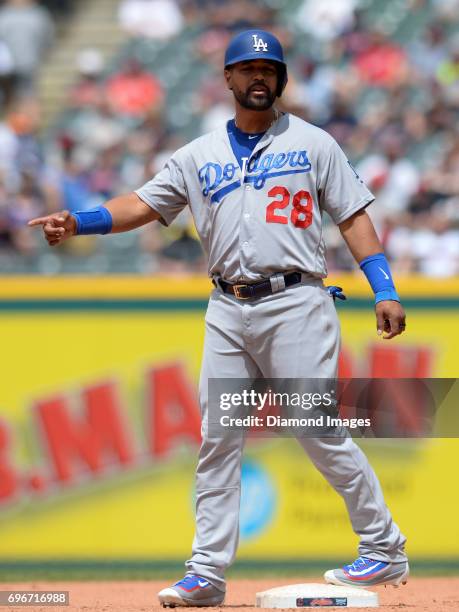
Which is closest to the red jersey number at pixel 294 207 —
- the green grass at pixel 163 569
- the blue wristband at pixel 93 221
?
the blue wristband at pixel 93 221

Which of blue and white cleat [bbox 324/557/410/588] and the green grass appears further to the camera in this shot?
the green grass

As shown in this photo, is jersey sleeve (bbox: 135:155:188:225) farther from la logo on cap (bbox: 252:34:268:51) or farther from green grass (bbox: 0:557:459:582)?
green grass (bbox: 0:557:459:582)

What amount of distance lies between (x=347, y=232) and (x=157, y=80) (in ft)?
26.3

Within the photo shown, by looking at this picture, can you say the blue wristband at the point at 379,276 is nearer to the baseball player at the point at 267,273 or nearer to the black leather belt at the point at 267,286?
the baseball player at the point at 267,273

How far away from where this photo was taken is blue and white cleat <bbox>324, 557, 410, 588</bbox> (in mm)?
4719

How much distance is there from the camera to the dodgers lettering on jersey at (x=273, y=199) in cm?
463

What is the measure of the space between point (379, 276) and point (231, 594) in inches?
72.8

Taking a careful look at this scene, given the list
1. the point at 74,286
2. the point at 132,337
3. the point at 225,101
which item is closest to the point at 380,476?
the point at 132,337

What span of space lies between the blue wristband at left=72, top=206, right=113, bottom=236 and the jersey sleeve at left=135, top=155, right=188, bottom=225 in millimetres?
176

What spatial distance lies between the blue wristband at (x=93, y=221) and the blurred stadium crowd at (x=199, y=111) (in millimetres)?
3392

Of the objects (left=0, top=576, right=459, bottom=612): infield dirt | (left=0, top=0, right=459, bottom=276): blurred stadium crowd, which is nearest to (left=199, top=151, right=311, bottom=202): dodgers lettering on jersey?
(left=0, top=576, right=459, bottom=612): infield dirt

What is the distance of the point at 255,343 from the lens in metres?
4.70

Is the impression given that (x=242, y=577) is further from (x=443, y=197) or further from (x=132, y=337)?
(x=443, y=197)

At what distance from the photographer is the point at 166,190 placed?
4.89 metres
